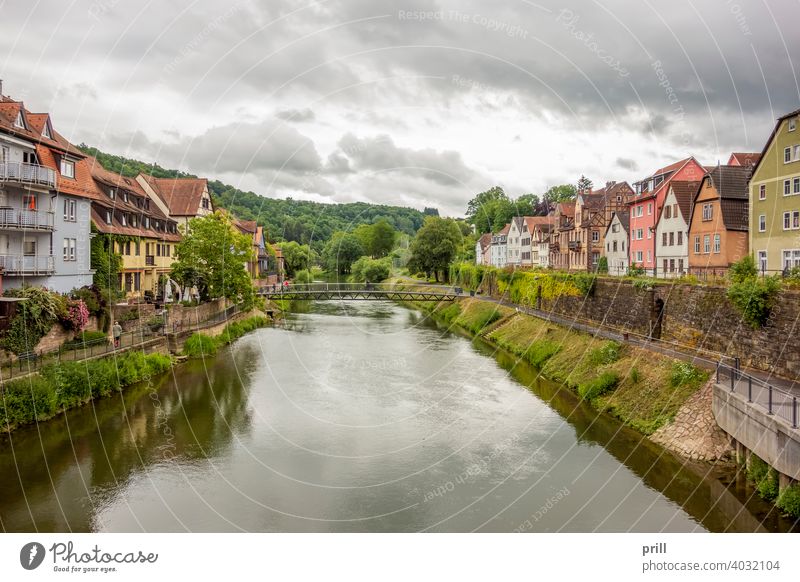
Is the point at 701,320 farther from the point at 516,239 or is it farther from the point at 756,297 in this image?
the point at 516,239

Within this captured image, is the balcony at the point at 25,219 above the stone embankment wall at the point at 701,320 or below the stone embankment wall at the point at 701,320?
above

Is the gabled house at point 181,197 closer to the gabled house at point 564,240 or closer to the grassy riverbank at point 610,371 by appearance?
the grassy riverbank at point 610,371

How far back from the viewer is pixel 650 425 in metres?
22.7

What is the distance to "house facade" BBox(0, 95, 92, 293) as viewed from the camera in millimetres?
28531

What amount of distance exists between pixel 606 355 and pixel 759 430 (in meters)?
13.3

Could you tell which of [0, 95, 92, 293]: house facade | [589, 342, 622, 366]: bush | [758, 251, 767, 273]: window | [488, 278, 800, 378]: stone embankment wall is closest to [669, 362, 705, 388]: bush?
[488, 278, 800, 378]: stone embankment wall

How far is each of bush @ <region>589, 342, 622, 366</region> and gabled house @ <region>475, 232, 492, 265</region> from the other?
76.6m

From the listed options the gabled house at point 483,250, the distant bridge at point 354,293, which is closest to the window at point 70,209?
the distant bridge at point 354,293

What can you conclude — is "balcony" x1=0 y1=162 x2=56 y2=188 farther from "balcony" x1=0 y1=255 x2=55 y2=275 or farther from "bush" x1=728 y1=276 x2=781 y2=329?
"bush" x1=728 y1=276 x2=781 y2=329

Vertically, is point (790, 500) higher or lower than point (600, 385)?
lower

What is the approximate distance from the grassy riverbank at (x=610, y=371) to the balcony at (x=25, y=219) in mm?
27454

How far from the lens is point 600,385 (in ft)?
90.8

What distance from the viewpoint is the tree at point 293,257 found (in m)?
101

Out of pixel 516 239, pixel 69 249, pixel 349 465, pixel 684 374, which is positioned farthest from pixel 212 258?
pixel 516 239
